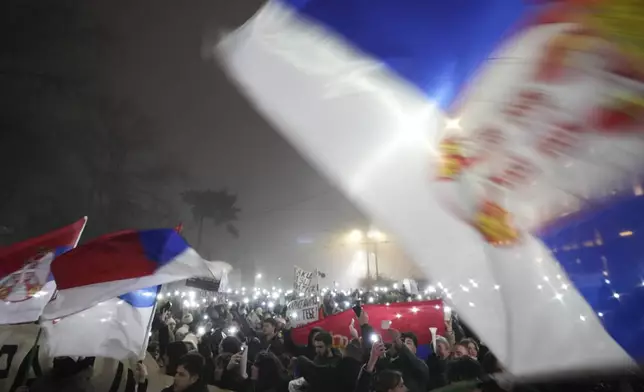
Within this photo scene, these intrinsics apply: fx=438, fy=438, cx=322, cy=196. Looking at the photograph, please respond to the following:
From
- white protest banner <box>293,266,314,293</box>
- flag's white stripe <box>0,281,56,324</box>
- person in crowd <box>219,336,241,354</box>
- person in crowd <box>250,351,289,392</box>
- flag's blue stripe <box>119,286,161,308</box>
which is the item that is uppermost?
white protest banner <box>293,266,314,293</box>

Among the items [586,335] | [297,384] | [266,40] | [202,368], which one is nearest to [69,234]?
[202,368]

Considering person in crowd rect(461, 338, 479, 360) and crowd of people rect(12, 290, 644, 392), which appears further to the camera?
person in crowd rect(461, 338, 479, 360)

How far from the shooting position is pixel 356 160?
2.00m

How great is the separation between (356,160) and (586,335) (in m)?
1.10

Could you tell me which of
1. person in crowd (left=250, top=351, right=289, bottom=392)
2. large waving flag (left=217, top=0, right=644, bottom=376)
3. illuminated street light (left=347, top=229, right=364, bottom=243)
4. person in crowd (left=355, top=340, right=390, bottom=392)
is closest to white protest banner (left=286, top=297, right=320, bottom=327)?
person in crowd (left=250, top=351, right=289, bottom=392)

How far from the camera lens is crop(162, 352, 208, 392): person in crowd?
4.02 m

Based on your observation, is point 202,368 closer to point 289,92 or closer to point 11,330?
point 11,330

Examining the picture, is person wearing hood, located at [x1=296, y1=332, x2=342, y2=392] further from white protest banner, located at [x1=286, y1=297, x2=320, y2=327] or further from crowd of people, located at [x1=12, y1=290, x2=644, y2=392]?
white protest banner, located at [x1=286, y1=297, x2=320, y2=327]

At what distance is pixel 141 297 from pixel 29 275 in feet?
5.28

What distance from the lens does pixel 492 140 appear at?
1.69 metres

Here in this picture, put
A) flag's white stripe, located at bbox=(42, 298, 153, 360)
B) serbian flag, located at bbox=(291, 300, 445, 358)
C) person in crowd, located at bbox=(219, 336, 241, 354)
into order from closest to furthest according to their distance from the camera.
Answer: flag's white stripe, located at bbox=(42, 298, 153, 360)
person in crowd, located at bbox=(219, 336, 241, 354)
serbian flag, located at bbox=(291, 300, 445, 358)

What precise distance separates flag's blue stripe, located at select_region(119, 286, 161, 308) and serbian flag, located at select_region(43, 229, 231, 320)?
0.74 metres

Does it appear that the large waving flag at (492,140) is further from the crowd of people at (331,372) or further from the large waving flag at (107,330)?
the large waving flag at (107,330)

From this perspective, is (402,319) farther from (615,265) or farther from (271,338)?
(615,265)
